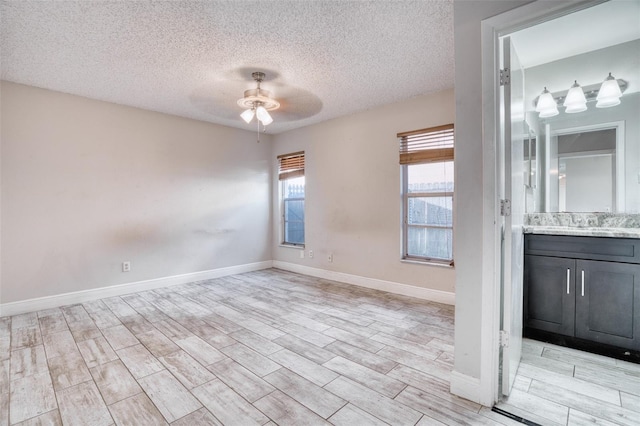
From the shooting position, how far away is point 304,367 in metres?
2.13

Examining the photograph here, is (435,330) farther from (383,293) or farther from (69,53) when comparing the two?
(69,53)

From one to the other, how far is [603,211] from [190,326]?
4.00 meters

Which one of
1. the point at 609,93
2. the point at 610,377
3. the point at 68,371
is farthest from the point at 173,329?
the point at 609,93

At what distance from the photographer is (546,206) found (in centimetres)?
295

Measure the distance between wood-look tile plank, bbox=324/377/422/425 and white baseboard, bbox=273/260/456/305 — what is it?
1.56m

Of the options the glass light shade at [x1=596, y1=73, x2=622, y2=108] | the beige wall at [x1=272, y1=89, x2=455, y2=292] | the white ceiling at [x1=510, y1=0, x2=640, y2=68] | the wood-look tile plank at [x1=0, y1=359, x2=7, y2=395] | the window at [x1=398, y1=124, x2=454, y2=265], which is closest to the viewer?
the wood-look tile plank at [x1=0, y1=359, x2=7, y2=395]

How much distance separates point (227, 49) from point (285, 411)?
2823 mm

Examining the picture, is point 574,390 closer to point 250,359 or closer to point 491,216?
point 491,216

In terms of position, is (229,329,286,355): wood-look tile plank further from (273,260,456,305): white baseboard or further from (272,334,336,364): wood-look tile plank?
(273,260,456,305): white baseboard

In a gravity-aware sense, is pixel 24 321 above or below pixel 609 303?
below

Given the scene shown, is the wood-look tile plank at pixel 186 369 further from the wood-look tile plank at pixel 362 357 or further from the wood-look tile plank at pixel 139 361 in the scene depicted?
the wood-look tile plank at pixel 362 357

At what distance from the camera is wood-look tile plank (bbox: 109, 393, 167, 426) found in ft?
5.23

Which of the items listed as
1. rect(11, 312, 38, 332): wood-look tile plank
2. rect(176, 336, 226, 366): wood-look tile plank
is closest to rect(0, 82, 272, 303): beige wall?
rect(11, 312, 38, 332): wood-look tile plank

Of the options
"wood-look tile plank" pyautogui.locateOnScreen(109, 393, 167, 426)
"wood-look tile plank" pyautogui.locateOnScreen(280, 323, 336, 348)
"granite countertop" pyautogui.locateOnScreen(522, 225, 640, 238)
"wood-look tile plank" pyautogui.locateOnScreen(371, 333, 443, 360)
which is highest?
"granite countertop" pyautogui.locateOnScreen(522, 225, 640, 238)
